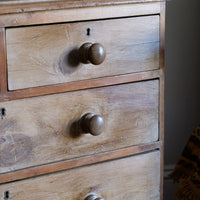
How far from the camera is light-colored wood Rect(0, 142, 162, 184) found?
1.01m

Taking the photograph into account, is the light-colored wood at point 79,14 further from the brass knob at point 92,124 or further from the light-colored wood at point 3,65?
the brass knob at point 92,124

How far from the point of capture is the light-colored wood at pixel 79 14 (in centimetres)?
92

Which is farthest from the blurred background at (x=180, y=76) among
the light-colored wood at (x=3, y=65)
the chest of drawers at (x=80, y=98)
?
the light-colored wood at (x=3, y=65)

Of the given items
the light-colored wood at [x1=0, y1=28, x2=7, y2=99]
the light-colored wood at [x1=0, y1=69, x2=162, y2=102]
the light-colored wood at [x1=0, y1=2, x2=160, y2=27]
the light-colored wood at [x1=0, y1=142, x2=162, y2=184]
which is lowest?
the light-colored wood at [x1=0, y1=142, x2=162, y2=184]

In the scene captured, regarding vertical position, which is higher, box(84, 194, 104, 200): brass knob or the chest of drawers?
the chest of drawers

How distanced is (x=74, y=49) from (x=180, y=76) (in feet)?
2.55

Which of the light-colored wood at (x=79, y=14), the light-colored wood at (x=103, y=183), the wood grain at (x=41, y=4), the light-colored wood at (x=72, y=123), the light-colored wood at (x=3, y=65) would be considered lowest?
the light-colored wood at (x=103, y=183)

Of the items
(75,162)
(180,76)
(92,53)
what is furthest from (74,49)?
(180,76)

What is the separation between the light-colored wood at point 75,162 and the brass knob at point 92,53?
24cm

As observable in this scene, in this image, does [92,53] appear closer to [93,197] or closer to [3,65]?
[3,65]

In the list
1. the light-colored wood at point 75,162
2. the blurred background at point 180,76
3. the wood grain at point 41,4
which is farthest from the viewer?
the blurred background at point 180,76

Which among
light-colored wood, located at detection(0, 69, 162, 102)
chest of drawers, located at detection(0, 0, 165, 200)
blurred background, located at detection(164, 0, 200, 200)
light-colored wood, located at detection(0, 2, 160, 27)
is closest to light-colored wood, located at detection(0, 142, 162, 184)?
chest of drawers, located at detection(0, 0, 165, 200)

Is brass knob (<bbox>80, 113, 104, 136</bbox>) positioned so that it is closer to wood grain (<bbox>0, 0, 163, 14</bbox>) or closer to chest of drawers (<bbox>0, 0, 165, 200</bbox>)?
chest of drawers (<bbox>0, 0, 165, 200</bbox>)

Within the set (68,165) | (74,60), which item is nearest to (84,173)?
(68,165)
